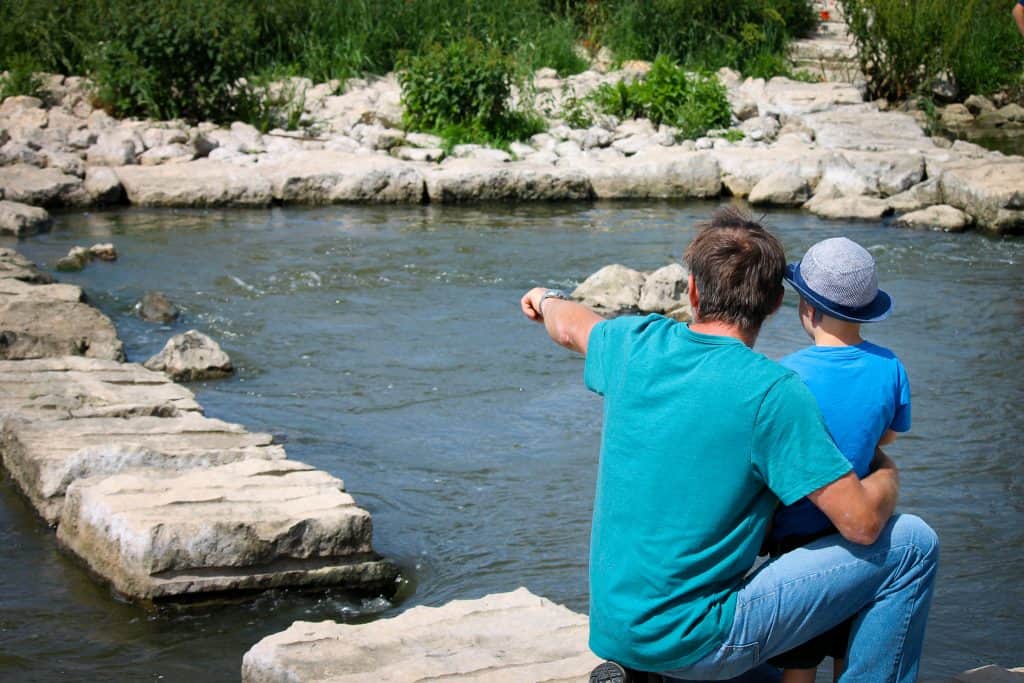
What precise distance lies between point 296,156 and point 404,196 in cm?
128

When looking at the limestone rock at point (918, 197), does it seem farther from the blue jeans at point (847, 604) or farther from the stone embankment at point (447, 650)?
the blue jeans at point (847, 604)

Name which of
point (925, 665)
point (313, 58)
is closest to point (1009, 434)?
point (925, 665)

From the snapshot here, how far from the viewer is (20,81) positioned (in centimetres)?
1442

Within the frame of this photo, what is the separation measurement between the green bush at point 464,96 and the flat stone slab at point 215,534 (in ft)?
33.5

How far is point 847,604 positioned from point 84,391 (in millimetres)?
4222

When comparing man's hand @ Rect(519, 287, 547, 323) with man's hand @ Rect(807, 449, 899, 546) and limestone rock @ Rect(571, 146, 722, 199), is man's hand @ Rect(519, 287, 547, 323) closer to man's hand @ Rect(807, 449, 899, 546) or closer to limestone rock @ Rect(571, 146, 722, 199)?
man's hand @ Rect(807, 449, 899, 546)

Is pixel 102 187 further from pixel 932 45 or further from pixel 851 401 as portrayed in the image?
pixel 932 45

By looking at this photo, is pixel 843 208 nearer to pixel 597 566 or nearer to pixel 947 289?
pixel 947 289

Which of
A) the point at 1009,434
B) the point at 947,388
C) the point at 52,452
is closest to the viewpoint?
the point at 52,452

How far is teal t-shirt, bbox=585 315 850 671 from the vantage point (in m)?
2.49

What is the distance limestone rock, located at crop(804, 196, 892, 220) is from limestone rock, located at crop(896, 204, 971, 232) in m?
0.33

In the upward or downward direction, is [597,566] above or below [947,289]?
above

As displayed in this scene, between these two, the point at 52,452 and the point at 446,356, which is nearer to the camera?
the point at 52,452

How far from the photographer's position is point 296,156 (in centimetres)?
1336
